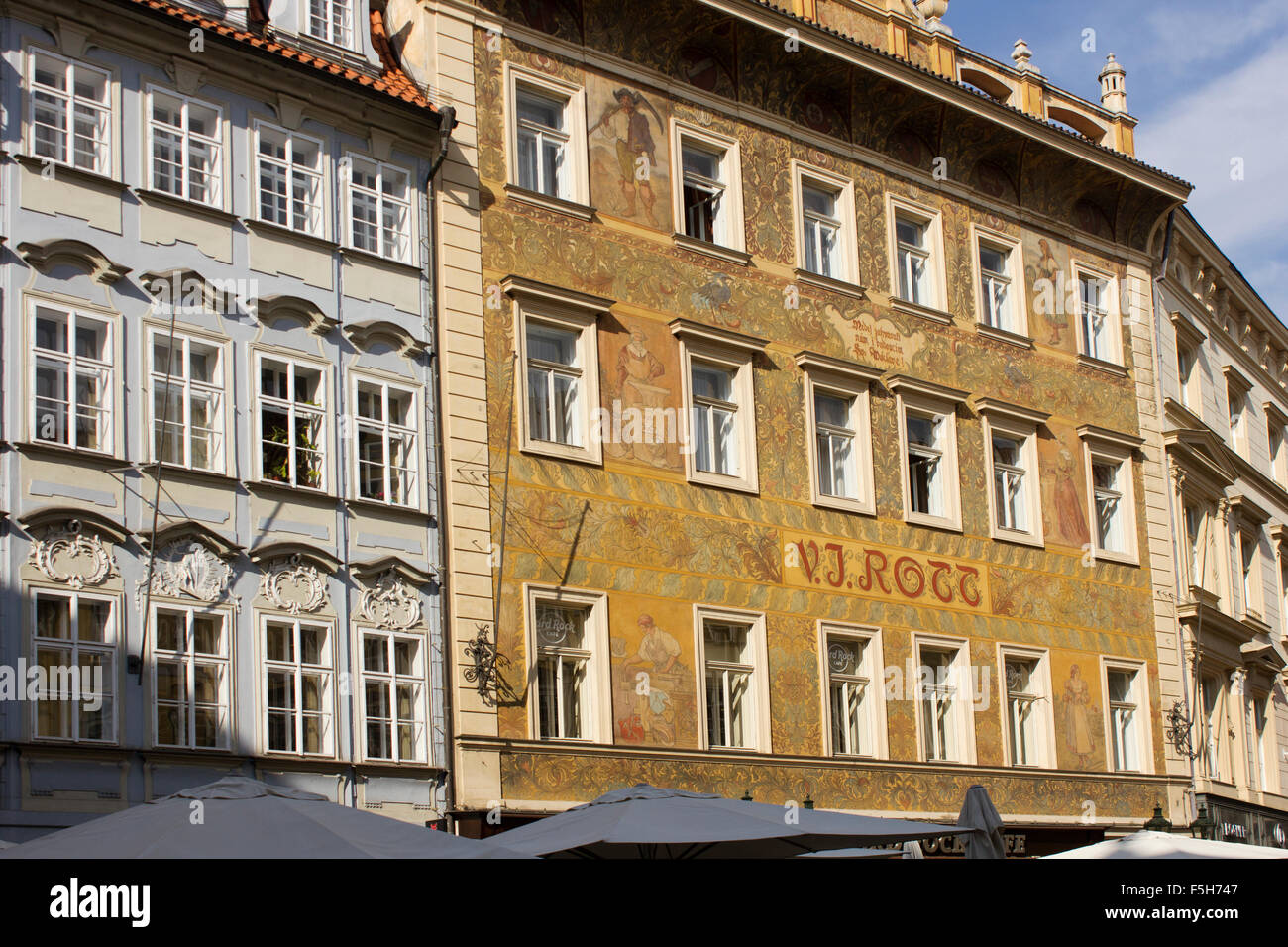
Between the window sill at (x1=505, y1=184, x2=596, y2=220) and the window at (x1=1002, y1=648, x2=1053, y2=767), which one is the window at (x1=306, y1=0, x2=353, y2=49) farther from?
the window at (x1=1002, y1=648, x2=1053, y2=767)

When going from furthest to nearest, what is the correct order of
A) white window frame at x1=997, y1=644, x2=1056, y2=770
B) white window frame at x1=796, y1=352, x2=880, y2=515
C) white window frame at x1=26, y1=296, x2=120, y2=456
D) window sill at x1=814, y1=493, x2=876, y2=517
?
white window frame at x1=997, y1=644, x2=1056, y2=770
white window frame at x1=796, y1=352, x2=880, y2=515
window sill at x1=814, y1=493, x2=876, y2=517
white window frame at x1=26, y1=296, x2=120, y2=456

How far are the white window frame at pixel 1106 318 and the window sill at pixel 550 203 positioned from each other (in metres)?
9.99

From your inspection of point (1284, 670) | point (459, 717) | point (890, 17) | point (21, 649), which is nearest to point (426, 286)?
point (459, 717)

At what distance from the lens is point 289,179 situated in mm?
18391

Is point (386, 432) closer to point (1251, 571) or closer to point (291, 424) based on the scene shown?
point (291, 424)

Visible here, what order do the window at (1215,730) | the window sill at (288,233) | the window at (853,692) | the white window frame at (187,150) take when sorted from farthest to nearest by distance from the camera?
1. the window at (1215,730)
2. the window at (853,692)
3. the window sill at (288,233)
4. the white window frame at (187,150)

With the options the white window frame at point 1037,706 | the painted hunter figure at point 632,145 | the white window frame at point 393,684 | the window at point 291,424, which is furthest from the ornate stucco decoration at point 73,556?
the white window frame at point 1037,706

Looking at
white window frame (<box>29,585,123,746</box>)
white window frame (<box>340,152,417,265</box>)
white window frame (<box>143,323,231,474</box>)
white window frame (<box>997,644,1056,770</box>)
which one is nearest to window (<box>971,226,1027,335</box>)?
white window frame (<box>997,644,1056,770</box>)

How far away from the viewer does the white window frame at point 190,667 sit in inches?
624

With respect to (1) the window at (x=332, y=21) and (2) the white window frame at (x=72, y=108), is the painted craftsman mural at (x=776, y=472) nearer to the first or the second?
(1) the window at (x=332, y=21)

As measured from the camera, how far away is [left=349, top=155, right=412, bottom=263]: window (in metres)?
19.0

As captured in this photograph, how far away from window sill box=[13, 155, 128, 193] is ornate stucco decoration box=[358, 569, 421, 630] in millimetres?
4573

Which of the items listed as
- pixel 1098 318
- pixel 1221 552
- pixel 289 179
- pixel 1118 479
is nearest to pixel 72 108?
pixel 289 179
